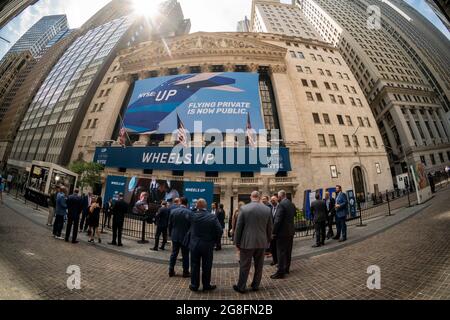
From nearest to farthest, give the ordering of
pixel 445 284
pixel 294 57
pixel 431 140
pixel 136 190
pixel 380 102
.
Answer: pixel 445 284 < pixel 431 140 < pixel 136 190 < pixel 380 102 < pixel 294 57

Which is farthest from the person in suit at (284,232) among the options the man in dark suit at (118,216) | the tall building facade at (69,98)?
the tall building facade at (69,98)

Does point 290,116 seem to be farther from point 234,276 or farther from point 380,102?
point 234,276

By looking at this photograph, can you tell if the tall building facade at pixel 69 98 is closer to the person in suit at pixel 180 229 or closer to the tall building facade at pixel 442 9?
the person in suit at pixel 180 229

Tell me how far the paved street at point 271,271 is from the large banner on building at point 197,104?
44.9 ft

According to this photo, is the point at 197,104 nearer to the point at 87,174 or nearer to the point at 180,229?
the point at 87,174

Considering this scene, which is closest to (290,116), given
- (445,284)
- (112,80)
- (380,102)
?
(380,102)

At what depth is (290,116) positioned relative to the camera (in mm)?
20109

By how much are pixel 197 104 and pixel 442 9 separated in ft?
54.5

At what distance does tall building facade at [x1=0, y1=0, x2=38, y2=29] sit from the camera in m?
6.95

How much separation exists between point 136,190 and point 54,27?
15235 cm

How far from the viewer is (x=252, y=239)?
3188 mm

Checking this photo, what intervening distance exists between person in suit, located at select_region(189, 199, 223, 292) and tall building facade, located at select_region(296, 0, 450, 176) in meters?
10.9

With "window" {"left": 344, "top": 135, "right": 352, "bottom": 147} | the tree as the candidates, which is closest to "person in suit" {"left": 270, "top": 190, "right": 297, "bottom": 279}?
the tree

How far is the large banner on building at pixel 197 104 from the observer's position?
1772 cm
